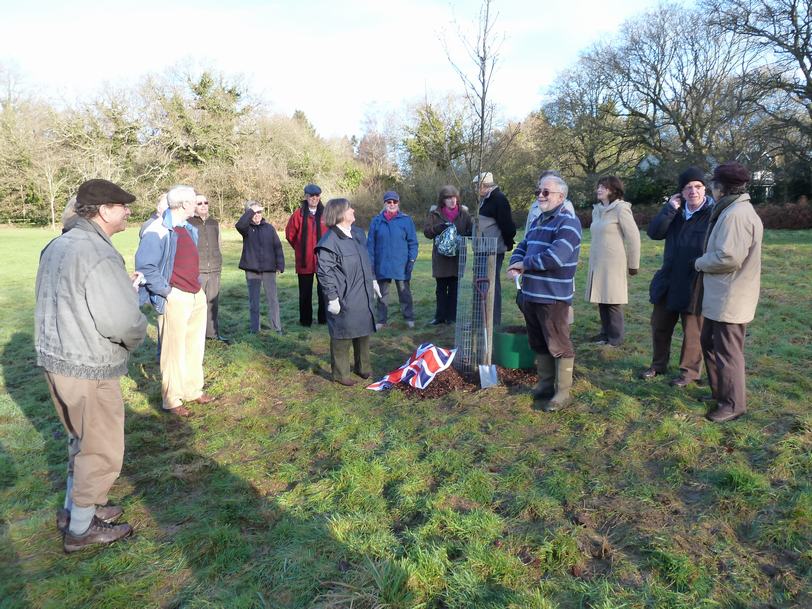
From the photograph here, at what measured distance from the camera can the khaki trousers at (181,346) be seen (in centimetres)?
527

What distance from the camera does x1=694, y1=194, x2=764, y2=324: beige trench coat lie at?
4.36m

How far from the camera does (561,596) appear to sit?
2.69m

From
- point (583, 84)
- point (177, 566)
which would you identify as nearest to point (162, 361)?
point (177, 566)

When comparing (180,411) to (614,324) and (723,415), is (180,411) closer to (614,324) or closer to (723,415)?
(723,415)

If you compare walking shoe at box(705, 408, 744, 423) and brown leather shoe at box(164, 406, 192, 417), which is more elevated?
walking shoe at box(705, 408, 744, 423)

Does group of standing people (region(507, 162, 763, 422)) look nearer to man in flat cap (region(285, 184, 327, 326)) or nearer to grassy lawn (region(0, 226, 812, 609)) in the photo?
grassy lawn (region(0, 226, 812, 609))

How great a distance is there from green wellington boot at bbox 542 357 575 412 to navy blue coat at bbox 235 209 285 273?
15.3 feet

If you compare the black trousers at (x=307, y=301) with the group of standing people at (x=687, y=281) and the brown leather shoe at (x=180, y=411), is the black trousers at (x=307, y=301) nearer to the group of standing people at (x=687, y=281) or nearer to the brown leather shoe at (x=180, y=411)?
the brown leather shoe at (x=180, y=411)

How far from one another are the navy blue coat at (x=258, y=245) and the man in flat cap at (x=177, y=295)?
2.31 m

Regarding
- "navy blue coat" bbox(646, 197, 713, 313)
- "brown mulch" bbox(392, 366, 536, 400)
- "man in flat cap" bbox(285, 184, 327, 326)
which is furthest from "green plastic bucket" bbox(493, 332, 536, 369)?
"man in flat cap" bbox(285, 184, 327, 326)

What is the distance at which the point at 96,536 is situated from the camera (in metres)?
3.27

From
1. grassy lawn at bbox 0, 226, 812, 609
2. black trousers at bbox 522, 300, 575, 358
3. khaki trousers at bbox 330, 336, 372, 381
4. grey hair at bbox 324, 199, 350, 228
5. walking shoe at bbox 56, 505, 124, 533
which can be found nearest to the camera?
grassy lawn at bbox 0, 226, 812, 609

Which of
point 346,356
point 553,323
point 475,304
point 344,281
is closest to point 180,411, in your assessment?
point 346,356

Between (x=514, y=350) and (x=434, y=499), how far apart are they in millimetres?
2641
